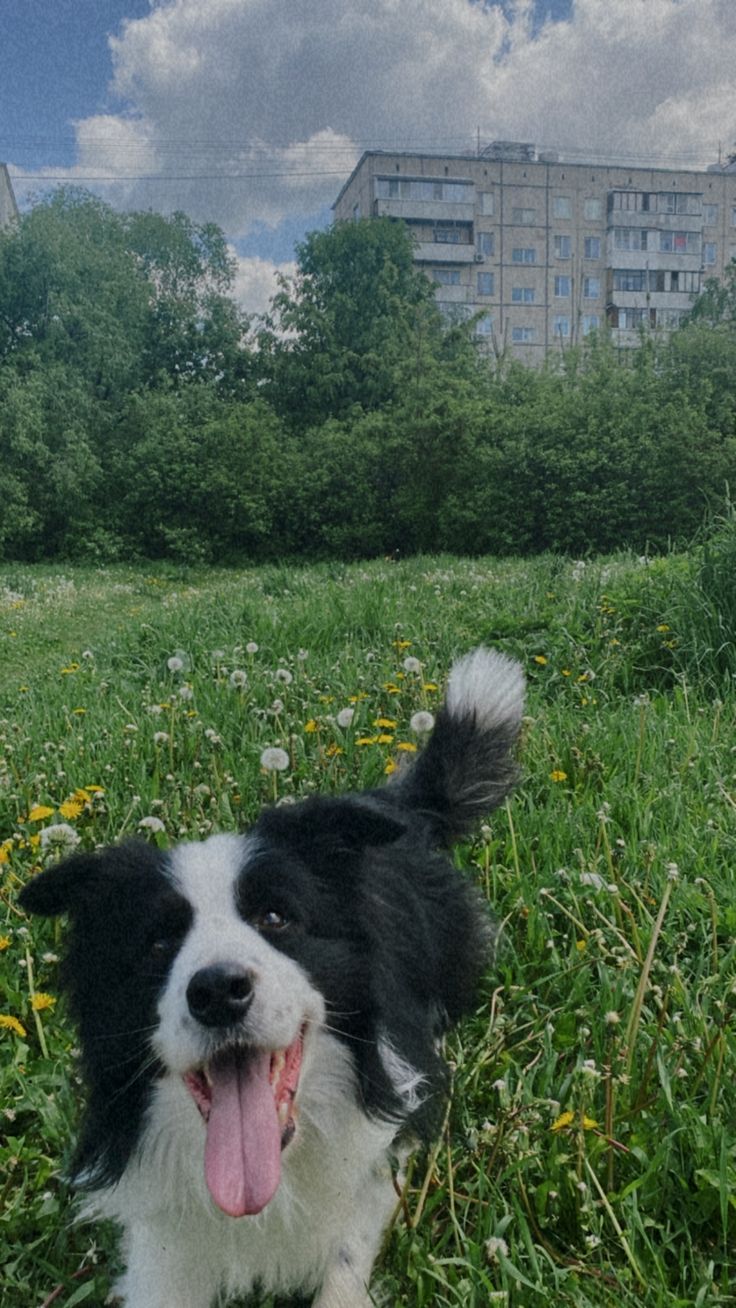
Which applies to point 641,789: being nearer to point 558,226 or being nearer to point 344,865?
point 344,865

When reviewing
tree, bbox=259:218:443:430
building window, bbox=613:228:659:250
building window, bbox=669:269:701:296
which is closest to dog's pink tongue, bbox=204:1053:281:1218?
tree, bbox=259:218:443:430

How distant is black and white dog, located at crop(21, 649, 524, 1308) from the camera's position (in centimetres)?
146

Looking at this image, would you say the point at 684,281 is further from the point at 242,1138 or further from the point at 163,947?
the point at 242,1138

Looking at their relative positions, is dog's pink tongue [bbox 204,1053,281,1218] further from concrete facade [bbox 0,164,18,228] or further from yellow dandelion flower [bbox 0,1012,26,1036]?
concrete facade [bbox 0,164,18,228]

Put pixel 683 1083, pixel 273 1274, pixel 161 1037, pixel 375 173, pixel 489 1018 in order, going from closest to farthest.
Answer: pixel 161 1037
pixel 273 1274
pixel 683 1083
pixel 489 1018
pixel 375 173

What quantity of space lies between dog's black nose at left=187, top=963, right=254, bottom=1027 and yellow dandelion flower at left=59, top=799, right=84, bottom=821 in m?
1.72

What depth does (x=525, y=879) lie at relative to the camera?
2.73 m

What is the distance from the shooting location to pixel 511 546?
56.7ft

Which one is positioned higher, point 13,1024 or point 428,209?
point 428,209

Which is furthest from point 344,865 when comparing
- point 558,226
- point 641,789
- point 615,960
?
point 558,226

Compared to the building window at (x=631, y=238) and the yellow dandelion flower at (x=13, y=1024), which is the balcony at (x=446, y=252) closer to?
the building window at (x=631, y=238)

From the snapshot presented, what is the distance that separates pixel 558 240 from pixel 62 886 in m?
58.7

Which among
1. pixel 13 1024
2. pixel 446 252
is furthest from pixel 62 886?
pixel 446 252

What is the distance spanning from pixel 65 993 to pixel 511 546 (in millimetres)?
15978
